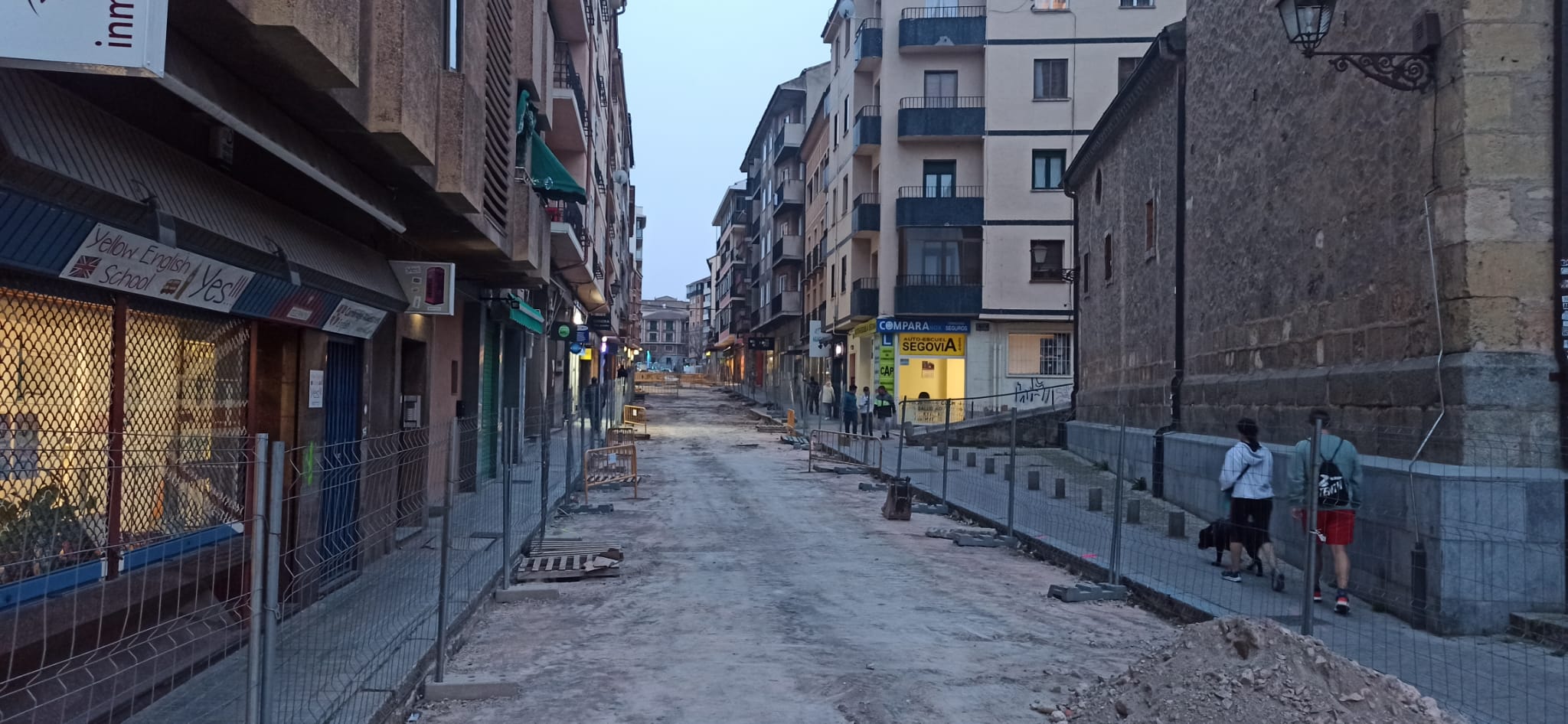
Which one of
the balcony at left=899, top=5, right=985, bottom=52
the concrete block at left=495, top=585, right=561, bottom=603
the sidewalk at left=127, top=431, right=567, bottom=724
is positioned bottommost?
the concrete block at left=495, top=585, right=561, bottom=603

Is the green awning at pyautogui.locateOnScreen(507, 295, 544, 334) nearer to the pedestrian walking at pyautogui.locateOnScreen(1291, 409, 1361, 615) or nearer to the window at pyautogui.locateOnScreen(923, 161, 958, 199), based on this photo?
the pedestrian walking at pyautogui.locateOnScreen(1291, 409, 1361, 615)

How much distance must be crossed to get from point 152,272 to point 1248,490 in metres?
9.11

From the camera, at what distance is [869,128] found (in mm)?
39281

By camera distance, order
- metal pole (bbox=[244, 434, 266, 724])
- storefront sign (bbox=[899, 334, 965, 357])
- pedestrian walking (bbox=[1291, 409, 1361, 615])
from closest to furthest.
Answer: metal pole (bbox=[244, 434, 266, 724])
pedestrian walking (bbox=[1291, 409, 1361, 615])
storefront sign (bbox=[899, 334, 965, 357])

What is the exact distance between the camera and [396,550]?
6.84 m

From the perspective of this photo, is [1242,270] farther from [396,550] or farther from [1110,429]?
[396,550]

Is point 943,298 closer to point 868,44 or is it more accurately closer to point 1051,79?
point 1051,79

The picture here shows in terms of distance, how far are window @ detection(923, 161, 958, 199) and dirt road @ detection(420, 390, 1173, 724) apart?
82.8 ft

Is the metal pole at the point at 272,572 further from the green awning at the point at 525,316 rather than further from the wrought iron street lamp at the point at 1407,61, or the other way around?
the green awning at the point at 525,316

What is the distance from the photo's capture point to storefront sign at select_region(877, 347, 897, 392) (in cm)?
3834

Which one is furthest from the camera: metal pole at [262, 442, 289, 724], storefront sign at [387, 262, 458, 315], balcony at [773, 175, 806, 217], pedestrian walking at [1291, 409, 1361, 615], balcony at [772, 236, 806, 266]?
balcony at [772, 236, 806, 266]

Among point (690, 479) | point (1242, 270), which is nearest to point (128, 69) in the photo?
point (1242, 270)

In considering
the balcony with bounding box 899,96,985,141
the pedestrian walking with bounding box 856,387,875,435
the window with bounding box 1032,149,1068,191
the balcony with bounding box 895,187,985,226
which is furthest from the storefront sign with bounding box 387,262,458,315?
the window with bounding box 1032,149,1068,191

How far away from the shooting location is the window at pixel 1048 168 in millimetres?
37250
